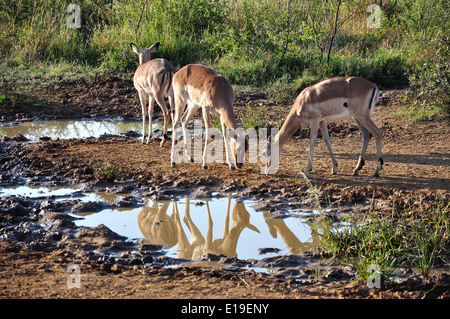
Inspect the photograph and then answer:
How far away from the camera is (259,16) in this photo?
16.0m

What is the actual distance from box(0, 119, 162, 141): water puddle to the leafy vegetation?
2.67 m

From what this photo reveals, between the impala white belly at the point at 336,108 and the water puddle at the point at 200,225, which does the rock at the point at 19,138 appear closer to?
the water puddle at the point at 200,225

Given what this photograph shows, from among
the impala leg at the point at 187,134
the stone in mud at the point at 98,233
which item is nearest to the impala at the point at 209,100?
the impala leg at the point at 187,134

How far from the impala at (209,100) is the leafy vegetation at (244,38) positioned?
13.4 ft

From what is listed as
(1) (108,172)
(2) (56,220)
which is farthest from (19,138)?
(2) (56,220)

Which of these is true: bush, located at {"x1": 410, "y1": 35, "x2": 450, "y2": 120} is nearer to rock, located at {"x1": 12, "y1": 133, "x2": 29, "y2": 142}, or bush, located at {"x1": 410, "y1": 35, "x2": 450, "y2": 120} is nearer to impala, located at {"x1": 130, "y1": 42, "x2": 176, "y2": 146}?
impala, located at {"x1": 130, "y1": 42, "x2": 176, "y2": 146}

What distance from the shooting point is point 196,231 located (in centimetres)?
665

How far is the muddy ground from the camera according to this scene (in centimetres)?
475

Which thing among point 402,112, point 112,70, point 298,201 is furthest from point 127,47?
point 298,201

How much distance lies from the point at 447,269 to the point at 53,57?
12.7 m

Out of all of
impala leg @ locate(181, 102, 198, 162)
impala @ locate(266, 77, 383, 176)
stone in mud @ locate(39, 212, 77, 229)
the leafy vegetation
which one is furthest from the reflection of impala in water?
the leafy vegetation

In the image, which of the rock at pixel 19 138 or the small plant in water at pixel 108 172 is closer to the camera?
the small plant in water at pixel 108 172

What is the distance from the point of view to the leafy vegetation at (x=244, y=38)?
45.4ft

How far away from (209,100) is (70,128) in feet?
14.8
